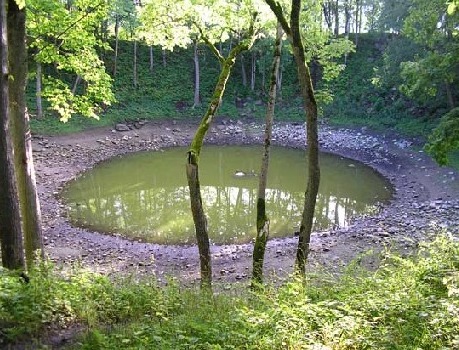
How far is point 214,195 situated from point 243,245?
216 inches

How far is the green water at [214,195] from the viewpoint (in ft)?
51.0

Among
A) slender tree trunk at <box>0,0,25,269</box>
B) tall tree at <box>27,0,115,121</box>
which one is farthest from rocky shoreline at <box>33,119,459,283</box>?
tall tree at <box>27,0,115,121</box>

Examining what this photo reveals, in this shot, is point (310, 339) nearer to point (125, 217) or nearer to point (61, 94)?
point (61, 94)

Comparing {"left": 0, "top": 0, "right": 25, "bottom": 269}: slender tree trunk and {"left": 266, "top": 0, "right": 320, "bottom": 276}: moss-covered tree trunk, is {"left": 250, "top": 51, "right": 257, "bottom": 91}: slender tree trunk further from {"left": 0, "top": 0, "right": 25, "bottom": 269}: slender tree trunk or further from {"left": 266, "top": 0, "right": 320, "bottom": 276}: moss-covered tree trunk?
{"left": 0, "top": 0, "right": 25, "bottom": 269}: slender tree trunk

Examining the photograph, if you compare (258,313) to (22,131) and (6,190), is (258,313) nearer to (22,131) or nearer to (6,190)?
(6,190)

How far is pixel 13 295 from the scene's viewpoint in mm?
5738

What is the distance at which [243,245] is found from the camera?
45.5ft

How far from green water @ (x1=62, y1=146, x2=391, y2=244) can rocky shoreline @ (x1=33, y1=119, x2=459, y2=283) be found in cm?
72

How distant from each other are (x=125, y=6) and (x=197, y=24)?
65.5 feet

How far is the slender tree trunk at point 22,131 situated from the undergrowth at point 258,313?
1970 mm

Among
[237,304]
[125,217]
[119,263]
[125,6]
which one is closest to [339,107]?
[125,6]

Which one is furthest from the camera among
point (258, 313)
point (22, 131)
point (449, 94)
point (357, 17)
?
point (357, 17)

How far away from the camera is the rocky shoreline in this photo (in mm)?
12453

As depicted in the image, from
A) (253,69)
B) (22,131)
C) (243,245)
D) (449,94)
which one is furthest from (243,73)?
(22,131)
